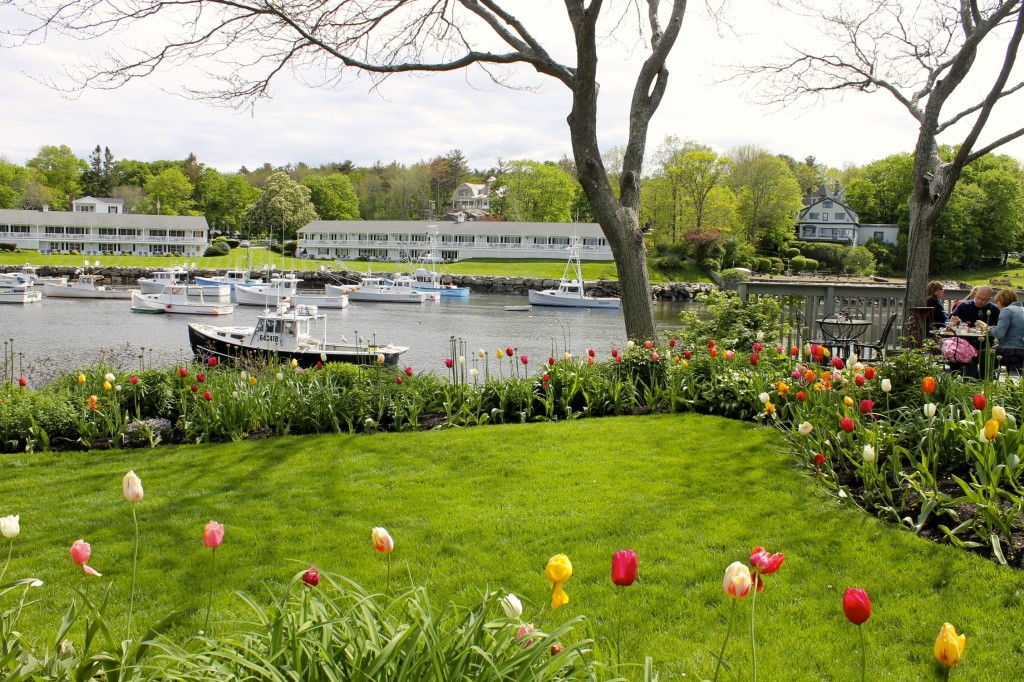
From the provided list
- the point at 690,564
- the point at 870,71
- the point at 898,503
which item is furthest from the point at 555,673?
the point at 870,71

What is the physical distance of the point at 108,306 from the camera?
157 ft

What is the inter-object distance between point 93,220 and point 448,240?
130 ft

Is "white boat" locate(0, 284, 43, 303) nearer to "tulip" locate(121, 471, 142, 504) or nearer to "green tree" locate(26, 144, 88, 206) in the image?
"tulip" locate(121, 471, 142, 504)

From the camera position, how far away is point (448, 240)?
89.2 meters

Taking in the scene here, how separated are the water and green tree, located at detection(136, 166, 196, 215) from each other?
53.1 m

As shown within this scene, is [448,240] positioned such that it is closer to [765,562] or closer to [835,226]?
[835,226]

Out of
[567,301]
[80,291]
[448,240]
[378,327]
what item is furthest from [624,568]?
[448,240]

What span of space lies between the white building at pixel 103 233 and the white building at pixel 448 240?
13.0 metres

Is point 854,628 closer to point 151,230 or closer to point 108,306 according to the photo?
point 108,306

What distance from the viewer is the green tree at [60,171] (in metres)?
108

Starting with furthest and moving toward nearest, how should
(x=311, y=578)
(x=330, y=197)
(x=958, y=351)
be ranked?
(x=330, y=197) → (x=958, y=351) → (x=311, y=578)

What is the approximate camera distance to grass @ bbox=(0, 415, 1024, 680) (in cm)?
361

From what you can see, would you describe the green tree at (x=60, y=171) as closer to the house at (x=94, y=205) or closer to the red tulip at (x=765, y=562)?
the house at (x=94, y=205)

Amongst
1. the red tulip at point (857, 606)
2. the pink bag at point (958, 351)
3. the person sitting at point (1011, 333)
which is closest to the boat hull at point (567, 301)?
the person sitting at point (1011, 333)
